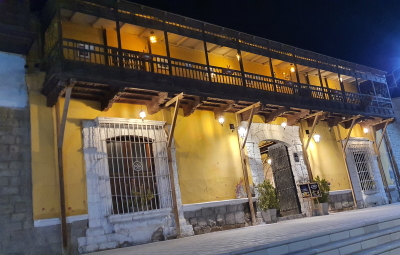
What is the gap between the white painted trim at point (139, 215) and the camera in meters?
8.72

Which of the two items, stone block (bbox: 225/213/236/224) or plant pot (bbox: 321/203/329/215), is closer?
stone block (bbox: 225/213/236/224)

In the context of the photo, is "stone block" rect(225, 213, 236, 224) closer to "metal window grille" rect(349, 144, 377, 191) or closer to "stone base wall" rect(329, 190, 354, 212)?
"stone base wall" rect(329, 190, 354, 212)

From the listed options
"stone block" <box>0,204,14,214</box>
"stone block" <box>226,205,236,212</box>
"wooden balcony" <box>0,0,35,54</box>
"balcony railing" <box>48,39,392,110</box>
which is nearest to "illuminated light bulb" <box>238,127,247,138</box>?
"balcony railing" <box>48,39,392,110</box>

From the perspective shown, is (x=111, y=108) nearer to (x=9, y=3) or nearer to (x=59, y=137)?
(x=59, y=137)

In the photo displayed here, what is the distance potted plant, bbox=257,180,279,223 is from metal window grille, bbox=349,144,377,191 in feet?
19.1

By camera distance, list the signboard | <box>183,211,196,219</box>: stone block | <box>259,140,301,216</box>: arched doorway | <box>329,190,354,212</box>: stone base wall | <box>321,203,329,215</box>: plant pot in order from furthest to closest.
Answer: <box>329,190,354,212</box>: stone base wall, <box>259,140,301,216</box>: arched doorway, <box>321,203,329,215</box>: plant pot, the signboard, <box>183,211,196,219</box>: stone block

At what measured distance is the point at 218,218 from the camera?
10.6 metres

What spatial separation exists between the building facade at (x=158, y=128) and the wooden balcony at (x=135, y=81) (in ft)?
0.12

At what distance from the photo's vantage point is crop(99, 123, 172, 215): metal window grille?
930 cm

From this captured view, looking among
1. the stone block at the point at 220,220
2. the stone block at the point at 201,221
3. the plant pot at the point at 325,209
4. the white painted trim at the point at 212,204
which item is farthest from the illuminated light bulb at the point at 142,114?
the plant pot at the point at 325,209

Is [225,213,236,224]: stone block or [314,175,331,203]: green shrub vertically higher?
[314,175,331,203]: green shrub

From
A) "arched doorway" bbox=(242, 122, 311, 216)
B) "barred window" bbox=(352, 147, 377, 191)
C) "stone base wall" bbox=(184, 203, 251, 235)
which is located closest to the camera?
"stone base wall" bbox=(184, 203, 251, 235)

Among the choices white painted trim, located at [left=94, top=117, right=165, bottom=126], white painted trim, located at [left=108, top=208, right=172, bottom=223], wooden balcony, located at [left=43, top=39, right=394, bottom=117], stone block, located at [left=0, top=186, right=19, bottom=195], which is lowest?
white painted trim, located at [left=108, top=208, right=172, bottom=223]

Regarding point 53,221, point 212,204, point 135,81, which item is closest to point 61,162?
point 53,221
